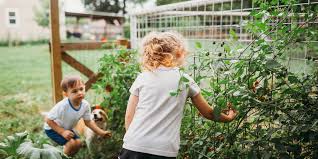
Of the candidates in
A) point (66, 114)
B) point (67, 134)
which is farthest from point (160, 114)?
point (66, 114)

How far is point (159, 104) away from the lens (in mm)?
2049

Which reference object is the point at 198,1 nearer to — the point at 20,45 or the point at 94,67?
the point at 94,67

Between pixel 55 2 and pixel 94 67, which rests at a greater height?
pixel 55 2

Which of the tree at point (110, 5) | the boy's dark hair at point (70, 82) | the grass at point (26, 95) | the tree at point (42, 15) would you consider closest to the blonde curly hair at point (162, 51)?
the boy's dark hair at point (70, 82)

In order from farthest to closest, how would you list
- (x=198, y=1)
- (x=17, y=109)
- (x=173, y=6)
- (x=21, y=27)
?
(x=21, y=27), (x=17, y=109), (x=173, y=6), (x=198, y=1)

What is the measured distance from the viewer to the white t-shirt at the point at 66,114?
11.4ft

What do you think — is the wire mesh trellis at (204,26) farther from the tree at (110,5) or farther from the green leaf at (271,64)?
the tree at (110,5)

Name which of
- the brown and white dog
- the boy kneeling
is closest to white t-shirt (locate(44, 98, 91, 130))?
the boy kneeling

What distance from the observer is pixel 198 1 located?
327 cm

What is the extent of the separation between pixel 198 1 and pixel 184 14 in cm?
77

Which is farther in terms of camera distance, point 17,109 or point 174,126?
point 17,109

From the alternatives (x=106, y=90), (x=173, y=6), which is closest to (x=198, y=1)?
(x=173, y=6)

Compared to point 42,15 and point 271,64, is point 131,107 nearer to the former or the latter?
point 271,64

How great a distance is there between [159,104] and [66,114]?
1.70 m
